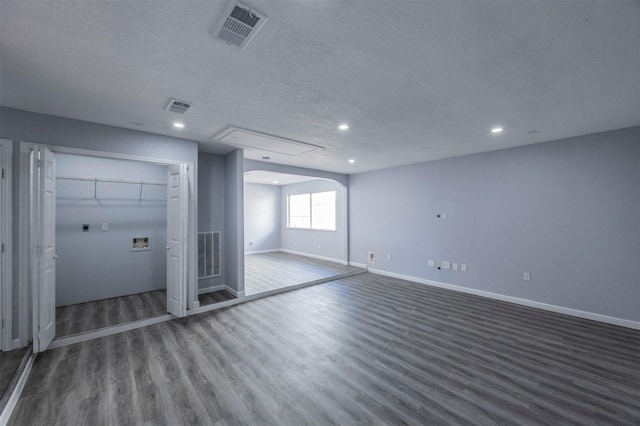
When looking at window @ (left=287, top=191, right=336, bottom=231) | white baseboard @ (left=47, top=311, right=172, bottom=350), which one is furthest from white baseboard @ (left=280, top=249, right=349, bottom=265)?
white baseboard @ (left=47, top=311, right=172, bottom=350)

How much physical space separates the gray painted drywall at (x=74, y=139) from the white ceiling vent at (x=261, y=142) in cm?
66

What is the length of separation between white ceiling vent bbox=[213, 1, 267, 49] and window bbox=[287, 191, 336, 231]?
21.1 feet

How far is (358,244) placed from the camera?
684 cm

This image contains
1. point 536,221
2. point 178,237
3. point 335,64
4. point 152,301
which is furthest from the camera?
point 152,301

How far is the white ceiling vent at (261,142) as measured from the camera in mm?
3510

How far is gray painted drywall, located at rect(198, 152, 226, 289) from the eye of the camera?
4684mm

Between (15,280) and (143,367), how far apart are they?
169 cm

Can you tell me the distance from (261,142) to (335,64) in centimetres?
220

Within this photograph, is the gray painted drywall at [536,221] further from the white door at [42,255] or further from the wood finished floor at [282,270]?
the white door at [42,255]

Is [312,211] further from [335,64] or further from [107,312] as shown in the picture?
[335,64]

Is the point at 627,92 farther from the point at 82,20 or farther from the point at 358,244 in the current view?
the point at 358,244

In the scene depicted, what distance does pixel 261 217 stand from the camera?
30.5ft

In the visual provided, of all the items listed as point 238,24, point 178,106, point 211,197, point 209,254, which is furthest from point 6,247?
point 238,24

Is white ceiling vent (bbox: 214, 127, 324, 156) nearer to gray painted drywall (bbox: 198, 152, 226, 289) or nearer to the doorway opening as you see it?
gray painted drywall (bbox: 198, 152, 226, 289)
